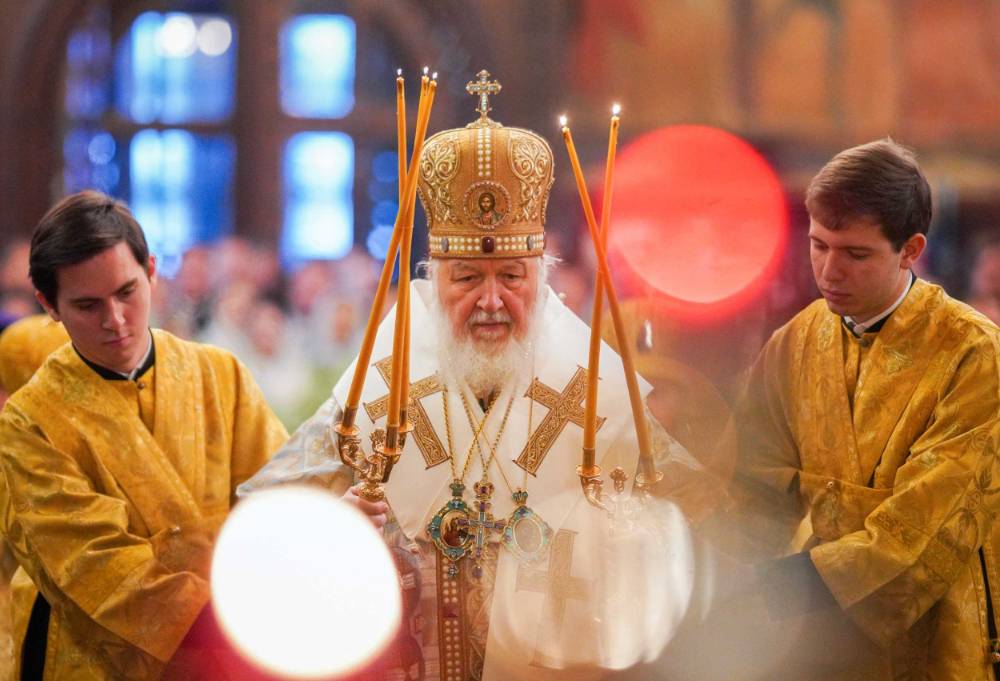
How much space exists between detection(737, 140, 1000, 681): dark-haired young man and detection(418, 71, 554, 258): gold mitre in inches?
31.2

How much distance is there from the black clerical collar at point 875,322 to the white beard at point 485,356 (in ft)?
2.93

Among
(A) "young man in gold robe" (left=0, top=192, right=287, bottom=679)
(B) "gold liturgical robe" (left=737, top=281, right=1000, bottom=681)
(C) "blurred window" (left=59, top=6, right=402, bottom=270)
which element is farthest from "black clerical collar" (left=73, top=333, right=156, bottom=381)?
(C) "blurred window" (left=59, top=6, right=402, bottom=270)

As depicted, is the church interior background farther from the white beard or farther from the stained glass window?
the white beard

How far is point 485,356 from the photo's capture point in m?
3.75

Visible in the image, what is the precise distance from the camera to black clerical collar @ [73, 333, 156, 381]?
12.7 ft

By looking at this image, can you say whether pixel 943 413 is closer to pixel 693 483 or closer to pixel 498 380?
pixel 693 483

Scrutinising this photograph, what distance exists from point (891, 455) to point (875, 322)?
1.25 feet

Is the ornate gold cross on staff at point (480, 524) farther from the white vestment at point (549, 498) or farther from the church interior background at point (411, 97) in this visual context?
the church interior background at point (411, 97)

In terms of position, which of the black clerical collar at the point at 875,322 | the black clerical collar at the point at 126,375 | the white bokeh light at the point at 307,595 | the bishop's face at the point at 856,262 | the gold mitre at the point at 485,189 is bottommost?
the white bokeh light at the point at 307,595

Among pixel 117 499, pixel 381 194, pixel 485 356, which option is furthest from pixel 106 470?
pixel 381 194

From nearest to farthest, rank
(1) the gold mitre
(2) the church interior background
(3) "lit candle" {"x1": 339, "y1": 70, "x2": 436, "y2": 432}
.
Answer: (3) "lit candle" {"x1": 339, "y1": 70, "x2": 436, "y2": 432} → (1) the gold mitre → (2) the church interior background

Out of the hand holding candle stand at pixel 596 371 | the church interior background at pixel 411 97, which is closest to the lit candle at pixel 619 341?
the hand holding candle stand at pixel 596 371

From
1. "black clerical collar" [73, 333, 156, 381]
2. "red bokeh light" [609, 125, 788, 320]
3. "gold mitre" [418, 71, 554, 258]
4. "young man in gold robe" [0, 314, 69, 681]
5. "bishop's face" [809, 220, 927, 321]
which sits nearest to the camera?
"bishop's face" [809, 220, 927, 321]

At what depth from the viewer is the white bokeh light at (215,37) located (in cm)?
1067
